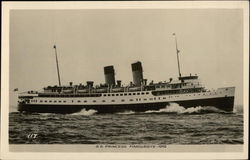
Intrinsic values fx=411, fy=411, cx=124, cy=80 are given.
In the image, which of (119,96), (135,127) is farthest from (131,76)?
(135,127)

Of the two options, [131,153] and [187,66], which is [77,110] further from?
[187,66]

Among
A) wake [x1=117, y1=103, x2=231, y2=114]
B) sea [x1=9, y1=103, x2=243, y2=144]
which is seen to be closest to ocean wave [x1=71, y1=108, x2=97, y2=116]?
sea [x1=9, y1=103, x2=243, y2=144]

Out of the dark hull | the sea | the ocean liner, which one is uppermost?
the ocean liner

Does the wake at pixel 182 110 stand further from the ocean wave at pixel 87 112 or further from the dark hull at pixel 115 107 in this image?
the ocean wave at pixel 87 112

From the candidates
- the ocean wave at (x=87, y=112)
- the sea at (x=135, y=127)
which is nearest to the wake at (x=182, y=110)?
the sea at (x=135, y=127)

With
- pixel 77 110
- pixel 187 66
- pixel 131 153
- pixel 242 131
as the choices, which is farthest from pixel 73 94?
pixel 242 131

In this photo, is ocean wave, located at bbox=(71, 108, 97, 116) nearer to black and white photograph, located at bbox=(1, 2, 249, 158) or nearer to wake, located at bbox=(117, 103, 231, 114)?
black and white photograph, located at bbox=(1, 2, 249, 158)
